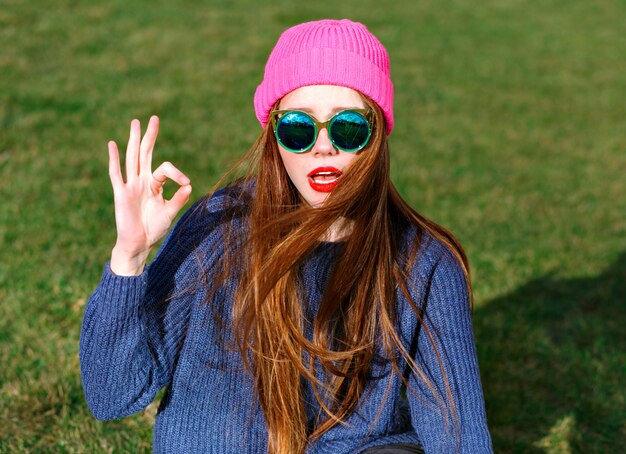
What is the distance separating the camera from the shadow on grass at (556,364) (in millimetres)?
3756

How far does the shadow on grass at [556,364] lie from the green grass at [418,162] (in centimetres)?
1

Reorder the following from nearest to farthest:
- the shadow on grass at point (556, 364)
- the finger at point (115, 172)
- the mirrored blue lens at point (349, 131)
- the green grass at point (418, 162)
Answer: the finger at point (115, 172), the mirrored blue lens at point (349, 131), the shadow on grass at point (556, 364), the green grass at point (418, 162)

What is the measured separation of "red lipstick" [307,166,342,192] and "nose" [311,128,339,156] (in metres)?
0.06

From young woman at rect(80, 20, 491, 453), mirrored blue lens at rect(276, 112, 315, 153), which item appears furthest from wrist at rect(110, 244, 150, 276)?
mirrored blue lens at rect(276, 112, 315, 153)

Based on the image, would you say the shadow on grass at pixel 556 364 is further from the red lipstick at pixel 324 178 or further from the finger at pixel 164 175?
the finger at pixel 164 175

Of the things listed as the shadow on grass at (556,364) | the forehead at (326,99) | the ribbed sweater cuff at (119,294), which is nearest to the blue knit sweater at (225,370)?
the ribbed sweater cuff at (119,294)

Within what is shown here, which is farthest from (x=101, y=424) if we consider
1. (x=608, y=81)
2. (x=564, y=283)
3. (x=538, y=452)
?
(x=608, y=81)

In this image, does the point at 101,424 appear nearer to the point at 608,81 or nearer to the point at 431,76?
the point at 431,76

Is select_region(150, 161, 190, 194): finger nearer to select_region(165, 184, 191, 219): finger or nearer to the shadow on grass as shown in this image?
select_region(165, 184, 191, 219): finger

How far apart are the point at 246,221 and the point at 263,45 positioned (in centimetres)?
A: 834

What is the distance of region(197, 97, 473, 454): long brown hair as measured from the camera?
2391 mm

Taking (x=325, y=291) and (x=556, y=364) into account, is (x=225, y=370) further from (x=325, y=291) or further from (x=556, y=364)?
(x=556, y=364)

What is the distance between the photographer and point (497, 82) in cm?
1078

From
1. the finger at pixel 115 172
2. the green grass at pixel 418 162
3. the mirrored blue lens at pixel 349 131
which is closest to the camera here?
the finger at pixel 115 172
